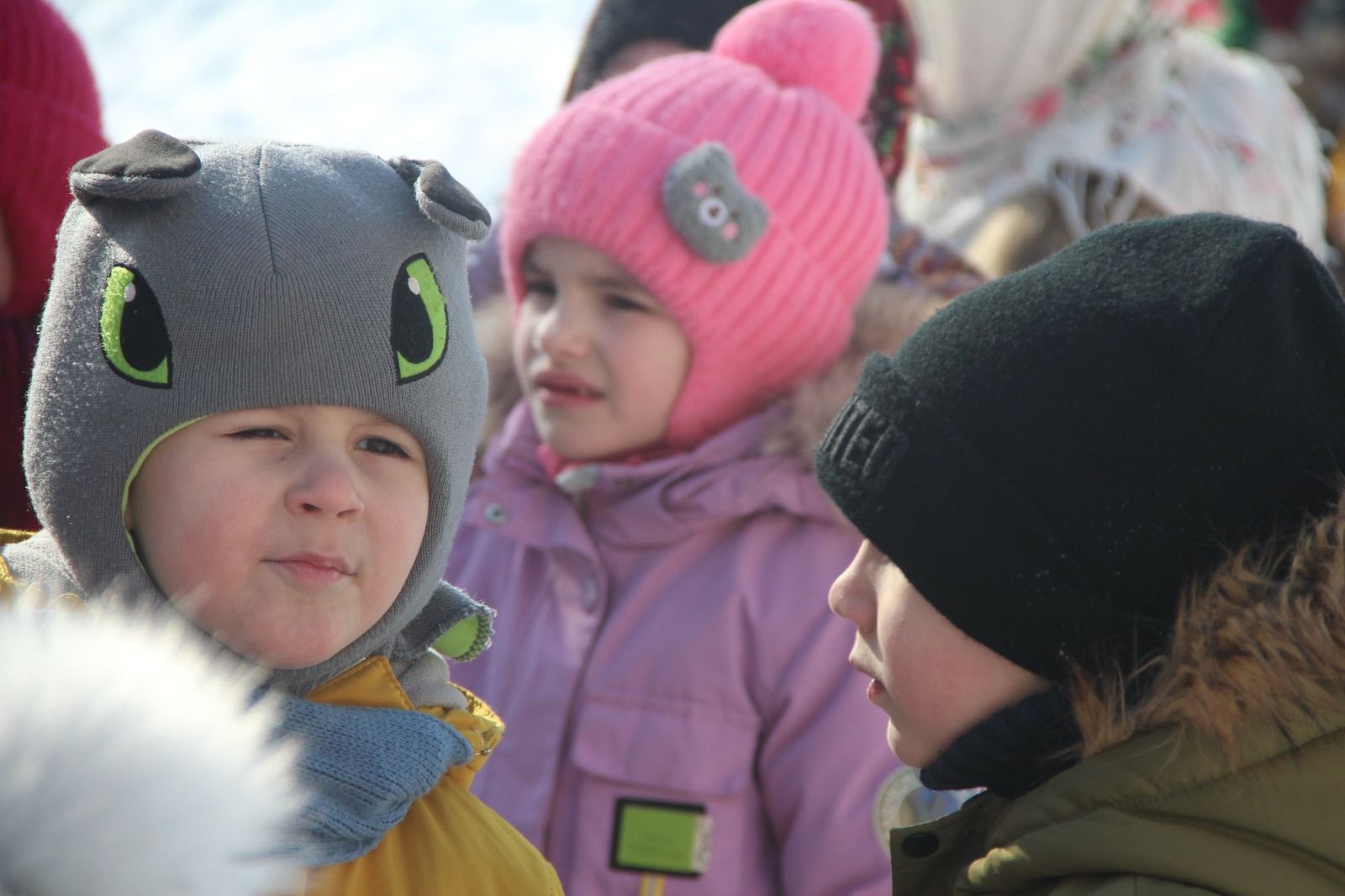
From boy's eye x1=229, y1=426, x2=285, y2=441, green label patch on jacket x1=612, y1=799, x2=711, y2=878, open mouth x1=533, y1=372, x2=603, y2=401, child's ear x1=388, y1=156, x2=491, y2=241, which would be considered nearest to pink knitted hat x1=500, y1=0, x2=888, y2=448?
open mouth x1=533, y1=372, x2=603, y2=401

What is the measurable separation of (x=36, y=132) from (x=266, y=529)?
1.37 m

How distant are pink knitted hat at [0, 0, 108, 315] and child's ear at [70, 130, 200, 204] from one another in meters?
0.99

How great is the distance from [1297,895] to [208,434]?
1.14 meters

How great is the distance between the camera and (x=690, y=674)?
7.45 feet

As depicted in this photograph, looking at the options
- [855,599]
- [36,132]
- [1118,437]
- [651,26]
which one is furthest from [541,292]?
[1118,437]

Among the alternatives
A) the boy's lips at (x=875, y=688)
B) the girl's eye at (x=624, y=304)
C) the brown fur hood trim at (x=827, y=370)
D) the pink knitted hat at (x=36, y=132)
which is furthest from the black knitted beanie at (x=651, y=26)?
the boy's lips at (x=875, y=688)

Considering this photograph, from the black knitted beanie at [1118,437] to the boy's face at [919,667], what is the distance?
39 mm

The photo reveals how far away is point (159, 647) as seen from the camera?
94 centimetres

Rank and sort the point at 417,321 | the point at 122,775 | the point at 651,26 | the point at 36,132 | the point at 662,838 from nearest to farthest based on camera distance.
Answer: the point at 122,775
the point at 417,321
the point at 662,838
the point at 36,132
the point at 651,26

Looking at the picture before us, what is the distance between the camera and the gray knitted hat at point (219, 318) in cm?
142

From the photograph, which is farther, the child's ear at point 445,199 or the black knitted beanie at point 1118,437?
the child's ear at point 445,199

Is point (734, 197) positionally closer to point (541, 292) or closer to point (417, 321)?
point (541, 292)

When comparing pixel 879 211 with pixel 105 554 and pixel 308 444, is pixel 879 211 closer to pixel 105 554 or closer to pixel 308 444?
pixel 308 444

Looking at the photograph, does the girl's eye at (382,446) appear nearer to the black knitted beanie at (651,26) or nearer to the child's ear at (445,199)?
the child's ear at (445,199)
